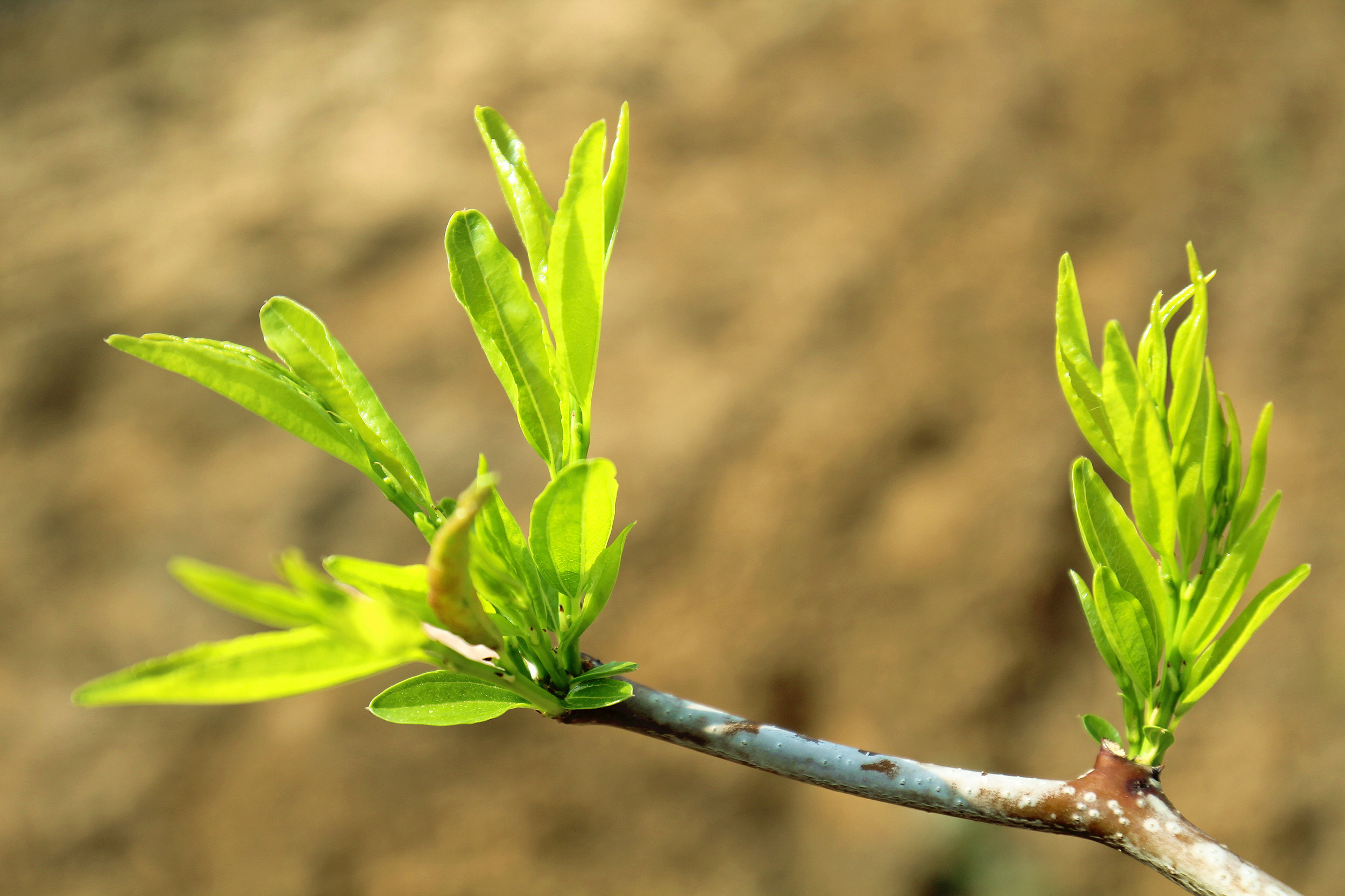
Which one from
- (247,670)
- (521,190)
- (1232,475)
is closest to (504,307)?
(521,190)

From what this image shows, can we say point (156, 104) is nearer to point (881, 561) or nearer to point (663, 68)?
point (663, 68)

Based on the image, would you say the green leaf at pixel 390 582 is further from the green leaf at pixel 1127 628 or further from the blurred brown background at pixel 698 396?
the blurred brown background at pixel 698 396

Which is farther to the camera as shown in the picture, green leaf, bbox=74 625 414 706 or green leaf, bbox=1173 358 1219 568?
green leaf, bbox=1173 358 1219 568

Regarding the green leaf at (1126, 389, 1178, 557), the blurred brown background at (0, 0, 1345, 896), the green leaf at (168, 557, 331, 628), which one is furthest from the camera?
→ the blurred brown background at (0, 0, 1345, 896)

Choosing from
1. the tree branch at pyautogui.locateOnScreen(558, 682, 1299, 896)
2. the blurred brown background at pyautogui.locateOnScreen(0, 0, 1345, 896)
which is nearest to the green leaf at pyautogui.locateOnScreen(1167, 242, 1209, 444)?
the tree branch at pyautogui.locateOnScreen(558, 682, 1299, 896)

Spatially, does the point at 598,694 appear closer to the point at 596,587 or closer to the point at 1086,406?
the point at 596,587

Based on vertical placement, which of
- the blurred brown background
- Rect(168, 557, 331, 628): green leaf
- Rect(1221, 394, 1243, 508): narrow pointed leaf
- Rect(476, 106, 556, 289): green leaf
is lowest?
Rect(168, 557, 331, 628): green leaf

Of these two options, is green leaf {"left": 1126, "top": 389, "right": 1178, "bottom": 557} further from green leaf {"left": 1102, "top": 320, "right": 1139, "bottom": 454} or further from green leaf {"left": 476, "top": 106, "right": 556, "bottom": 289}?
green leaf {"left": 476, "top": 106, "right": 556, "bottom": 289}
